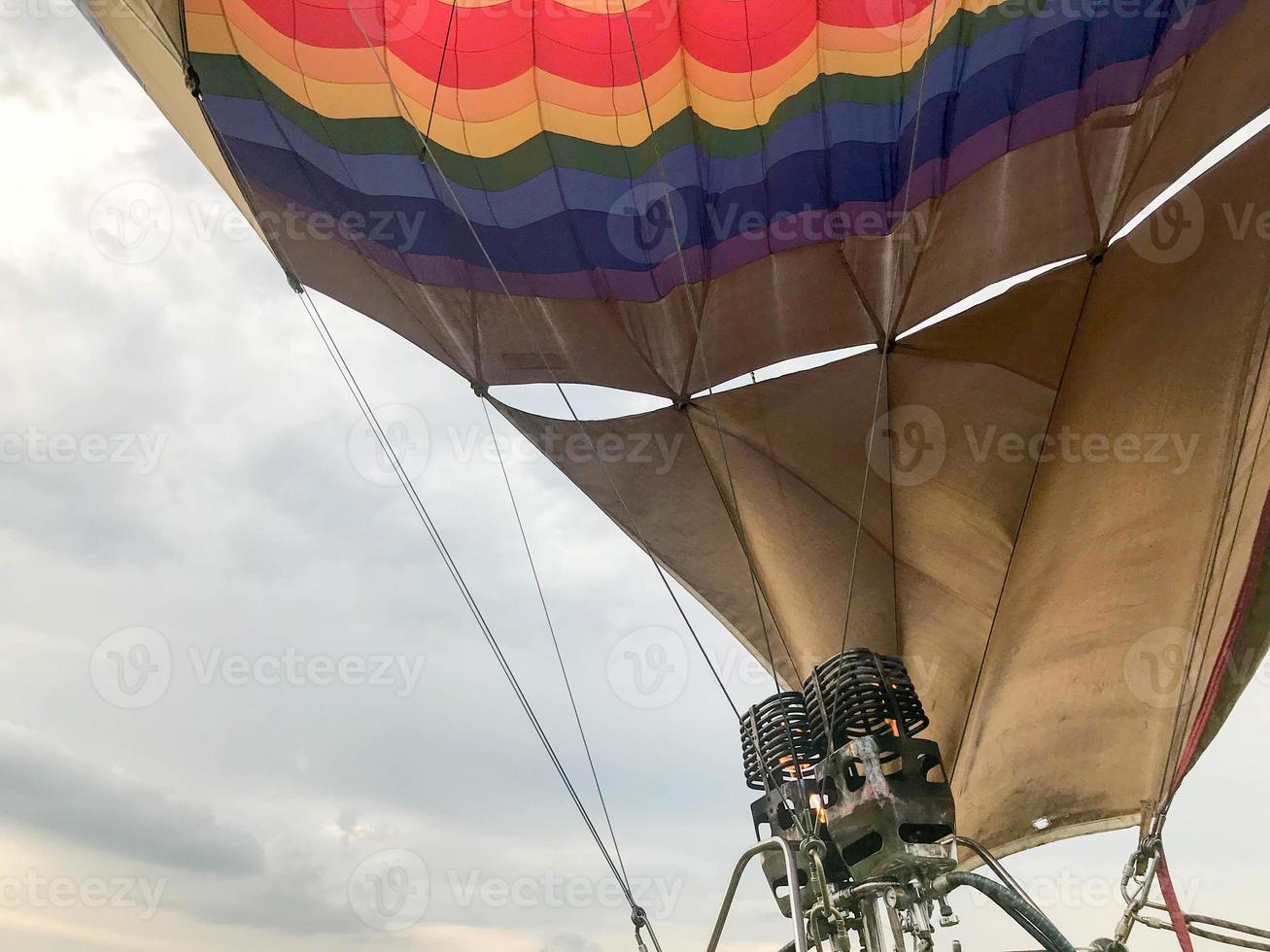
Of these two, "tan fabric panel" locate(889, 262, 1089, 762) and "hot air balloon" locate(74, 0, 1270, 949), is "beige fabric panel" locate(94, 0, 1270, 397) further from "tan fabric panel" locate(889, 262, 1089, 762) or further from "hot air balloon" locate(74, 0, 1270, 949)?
"tan fabric panel" locate(889, 262, 1089, 762)

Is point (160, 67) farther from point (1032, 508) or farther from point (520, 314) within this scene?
point (1032, 508)

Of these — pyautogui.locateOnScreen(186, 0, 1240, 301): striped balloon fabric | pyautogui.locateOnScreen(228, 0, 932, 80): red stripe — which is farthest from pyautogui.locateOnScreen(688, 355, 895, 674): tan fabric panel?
pyautogui.locateOnScreen(228, 0, 932, 80): red stripe

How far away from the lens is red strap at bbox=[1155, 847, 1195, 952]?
611cm

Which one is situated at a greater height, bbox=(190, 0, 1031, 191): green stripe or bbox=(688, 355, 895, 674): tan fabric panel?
bbox=(190, 0, 1031, 191): green stripe

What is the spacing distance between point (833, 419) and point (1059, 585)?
233 cm

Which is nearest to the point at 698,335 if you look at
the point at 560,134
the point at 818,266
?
the point at 818,266

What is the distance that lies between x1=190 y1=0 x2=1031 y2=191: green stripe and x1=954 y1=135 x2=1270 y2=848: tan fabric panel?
2.16 m

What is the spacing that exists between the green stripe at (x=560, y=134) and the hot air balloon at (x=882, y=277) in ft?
0.07

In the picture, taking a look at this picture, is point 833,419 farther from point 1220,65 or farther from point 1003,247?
point 1220,65

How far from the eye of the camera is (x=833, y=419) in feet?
30.1

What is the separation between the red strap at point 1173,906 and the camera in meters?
6.11

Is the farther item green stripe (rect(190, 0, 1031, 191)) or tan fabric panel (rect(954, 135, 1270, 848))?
tan fabric panel (rect(954, 135, 1270, 848))

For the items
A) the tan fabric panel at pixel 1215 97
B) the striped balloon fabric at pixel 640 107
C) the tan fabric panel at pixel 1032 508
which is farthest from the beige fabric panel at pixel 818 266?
the tan fabric panel at pixel 1032 508

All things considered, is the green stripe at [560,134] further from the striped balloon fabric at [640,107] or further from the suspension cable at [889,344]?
the suspension cable at [889,344]
